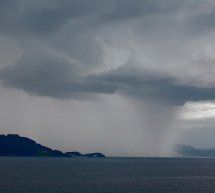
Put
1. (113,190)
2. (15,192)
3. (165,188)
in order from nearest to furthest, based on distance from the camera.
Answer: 1. (15,192)
2. (113,190)
3. (165,188)

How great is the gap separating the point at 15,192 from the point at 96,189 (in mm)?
37192

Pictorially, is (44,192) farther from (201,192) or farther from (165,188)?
(201,192)

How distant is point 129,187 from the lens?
176 m

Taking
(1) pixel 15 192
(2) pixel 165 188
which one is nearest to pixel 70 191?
(1) pixel 15 192

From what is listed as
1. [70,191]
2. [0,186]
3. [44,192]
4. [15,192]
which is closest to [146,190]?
[70,191]

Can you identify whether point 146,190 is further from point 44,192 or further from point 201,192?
point 44,192

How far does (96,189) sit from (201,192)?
159 ft

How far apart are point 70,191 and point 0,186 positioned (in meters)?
37.6

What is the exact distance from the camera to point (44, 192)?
154m

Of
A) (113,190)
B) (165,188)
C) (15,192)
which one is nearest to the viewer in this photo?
(15,192)

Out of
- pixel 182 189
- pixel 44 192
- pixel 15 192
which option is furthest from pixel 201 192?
pixel 15 192

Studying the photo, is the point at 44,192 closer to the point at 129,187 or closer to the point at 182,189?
the point at 129,187

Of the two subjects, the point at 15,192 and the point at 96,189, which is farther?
the point at 96,189

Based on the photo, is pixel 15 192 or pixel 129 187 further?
pixel 129 187
